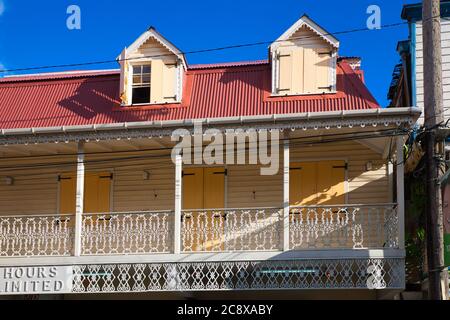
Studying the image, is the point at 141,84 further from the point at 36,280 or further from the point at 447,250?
the point at 447,250

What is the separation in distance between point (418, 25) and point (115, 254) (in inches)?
346

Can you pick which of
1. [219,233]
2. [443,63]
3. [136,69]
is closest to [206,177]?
[219,233]

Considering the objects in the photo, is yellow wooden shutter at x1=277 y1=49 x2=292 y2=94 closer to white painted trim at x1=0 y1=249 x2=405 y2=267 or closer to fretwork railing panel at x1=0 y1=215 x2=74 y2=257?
white painted trim at x1=0 y1=249 x2=405 y2=267

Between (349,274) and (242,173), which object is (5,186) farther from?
(349,274)

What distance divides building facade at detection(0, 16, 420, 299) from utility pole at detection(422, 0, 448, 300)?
226 cm

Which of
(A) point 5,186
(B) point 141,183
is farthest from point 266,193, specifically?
(A) point 5,186

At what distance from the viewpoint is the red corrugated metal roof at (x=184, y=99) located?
1672 centimetres

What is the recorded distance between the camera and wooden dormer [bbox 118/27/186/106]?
17547 mm

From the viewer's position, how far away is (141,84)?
702 inches

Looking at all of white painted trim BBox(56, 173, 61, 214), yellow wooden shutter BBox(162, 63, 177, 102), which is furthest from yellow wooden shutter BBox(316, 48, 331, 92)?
white painted trim BBox(56, 173, 61, 214)

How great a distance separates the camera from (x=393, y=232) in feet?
49.0

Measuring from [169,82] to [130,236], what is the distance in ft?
12.4

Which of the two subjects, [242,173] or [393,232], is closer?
[393,232]
